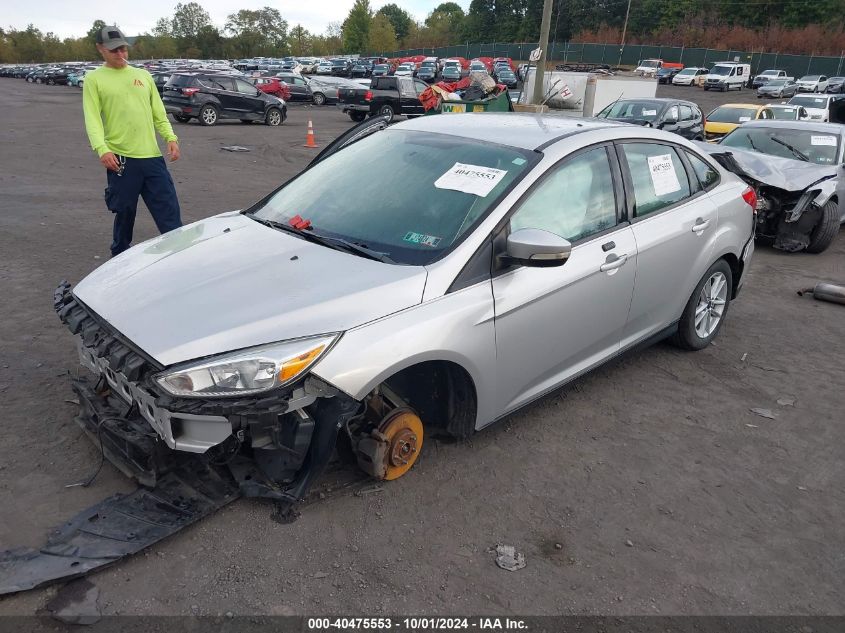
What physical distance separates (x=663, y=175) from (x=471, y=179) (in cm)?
159

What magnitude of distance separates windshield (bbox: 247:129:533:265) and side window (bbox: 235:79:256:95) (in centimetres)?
1839

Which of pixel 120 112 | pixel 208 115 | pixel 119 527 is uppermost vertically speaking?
pixel 120 112

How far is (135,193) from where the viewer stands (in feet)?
17.0

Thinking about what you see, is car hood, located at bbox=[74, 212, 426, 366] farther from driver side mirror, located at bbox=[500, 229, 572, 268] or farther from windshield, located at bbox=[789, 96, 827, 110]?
windshield, located at bbox=[789, 96, 827, 110]

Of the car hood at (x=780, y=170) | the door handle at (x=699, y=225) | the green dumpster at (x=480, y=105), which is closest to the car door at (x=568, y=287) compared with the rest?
the door handle at (x=699, y=225)

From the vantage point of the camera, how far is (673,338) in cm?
477

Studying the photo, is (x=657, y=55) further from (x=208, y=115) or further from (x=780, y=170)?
(x=780, y=170)

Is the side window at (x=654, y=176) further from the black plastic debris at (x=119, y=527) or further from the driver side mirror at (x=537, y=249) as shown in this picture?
the black plastic debris at (x=119, y=527)

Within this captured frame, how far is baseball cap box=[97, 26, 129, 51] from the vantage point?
486 cm

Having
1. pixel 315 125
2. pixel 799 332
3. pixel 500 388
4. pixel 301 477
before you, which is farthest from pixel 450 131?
pixel 315 125

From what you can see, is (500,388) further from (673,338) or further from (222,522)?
(673,338)

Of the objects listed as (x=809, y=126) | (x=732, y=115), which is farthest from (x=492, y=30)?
(x=809, y=126)

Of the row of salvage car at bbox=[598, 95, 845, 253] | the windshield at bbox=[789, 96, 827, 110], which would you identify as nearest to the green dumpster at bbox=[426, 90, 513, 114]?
the row of salvage car at bbox=[598, 95, 845, 253]

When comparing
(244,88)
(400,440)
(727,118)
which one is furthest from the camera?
(244,88)
